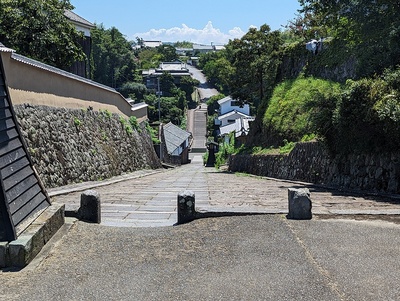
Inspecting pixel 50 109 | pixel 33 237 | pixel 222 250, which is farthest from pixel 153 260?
pixel 50 109

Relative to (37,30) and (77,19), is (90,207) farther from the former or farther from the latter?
(77,19)

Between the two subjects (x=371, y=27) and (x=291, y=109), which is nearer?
(x=371, y=27)

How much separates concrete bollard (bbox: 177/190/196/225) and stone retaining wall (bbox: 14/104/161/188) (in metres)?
4.81

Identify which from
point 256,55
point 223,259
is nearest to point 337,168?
point 223,259

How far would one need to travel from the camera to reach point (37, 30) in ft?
53.0

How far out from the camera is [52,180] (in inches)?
403

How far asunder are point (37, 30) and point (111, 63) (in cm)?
5083

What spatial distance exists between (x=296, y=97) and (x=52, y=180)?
12630 millimetres

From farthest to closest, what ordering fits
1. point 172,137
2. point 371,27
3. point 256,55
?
point 172,137 < point 256,55 < point 371,27

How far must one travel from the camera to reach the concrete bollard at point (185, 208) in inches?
240

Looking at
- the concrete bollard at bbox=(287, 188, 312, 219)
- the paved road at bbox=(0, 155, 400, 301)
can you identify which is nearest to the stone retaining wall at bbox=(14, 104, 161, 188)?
the paved road at bbox=(0, 155, 400, 301)

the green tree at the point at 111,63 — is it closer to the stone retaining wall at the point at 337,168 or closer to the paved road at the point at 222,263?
the stone retaining wall at the point at 337,168

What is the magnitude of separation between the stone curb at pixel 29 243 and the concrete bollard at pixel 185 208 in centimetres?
180

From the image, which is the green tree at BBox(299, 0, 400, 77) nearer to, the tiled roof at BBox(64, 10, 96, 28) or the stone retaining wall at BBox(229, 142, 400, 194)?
the stone retaining wall at BBox(229, 142, 400, 194)
